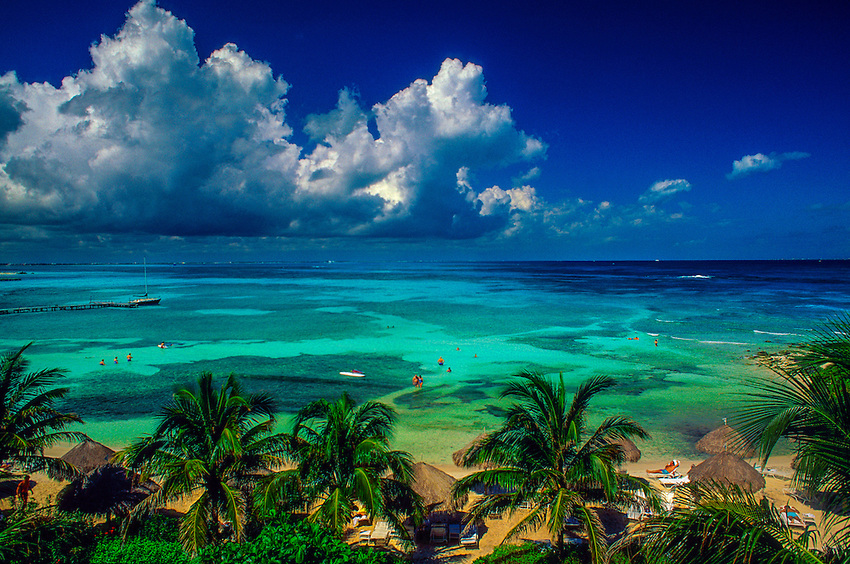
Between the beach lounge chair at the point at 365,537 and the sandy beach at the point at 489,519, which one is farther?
the beach lounge chair at the point at 365,537

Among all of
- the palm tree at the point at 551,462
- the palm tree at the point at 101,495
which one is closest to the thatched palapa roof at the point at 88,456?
the palm tree at the point at 101,495

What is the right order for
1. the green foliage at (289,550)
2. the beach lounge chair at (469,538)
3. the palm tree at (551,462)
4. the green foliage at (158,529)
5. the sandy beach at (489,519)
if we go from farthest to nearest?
the beach lounge chair at (469,538), the sandy beach at (489,519), the green foliage at (158,529), the palm tree at (551,462), the green foliage at (289,550)

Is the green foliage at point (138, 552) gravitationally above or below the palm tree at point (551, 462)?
below

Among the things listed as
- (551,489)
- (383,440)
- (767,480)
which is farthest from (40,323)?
(767,480)

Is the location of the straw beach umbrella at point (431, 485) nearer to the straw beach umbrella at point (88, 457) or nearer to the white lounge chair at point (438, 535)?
the white lounge chair at point (438, 535)

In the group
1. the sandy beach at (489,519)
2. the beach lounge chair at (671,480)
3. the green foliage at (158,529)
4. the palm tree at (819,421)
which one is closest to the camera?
the palm tree at (819,421)

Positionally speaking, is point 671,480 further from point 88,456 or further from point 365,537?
point 88,456
